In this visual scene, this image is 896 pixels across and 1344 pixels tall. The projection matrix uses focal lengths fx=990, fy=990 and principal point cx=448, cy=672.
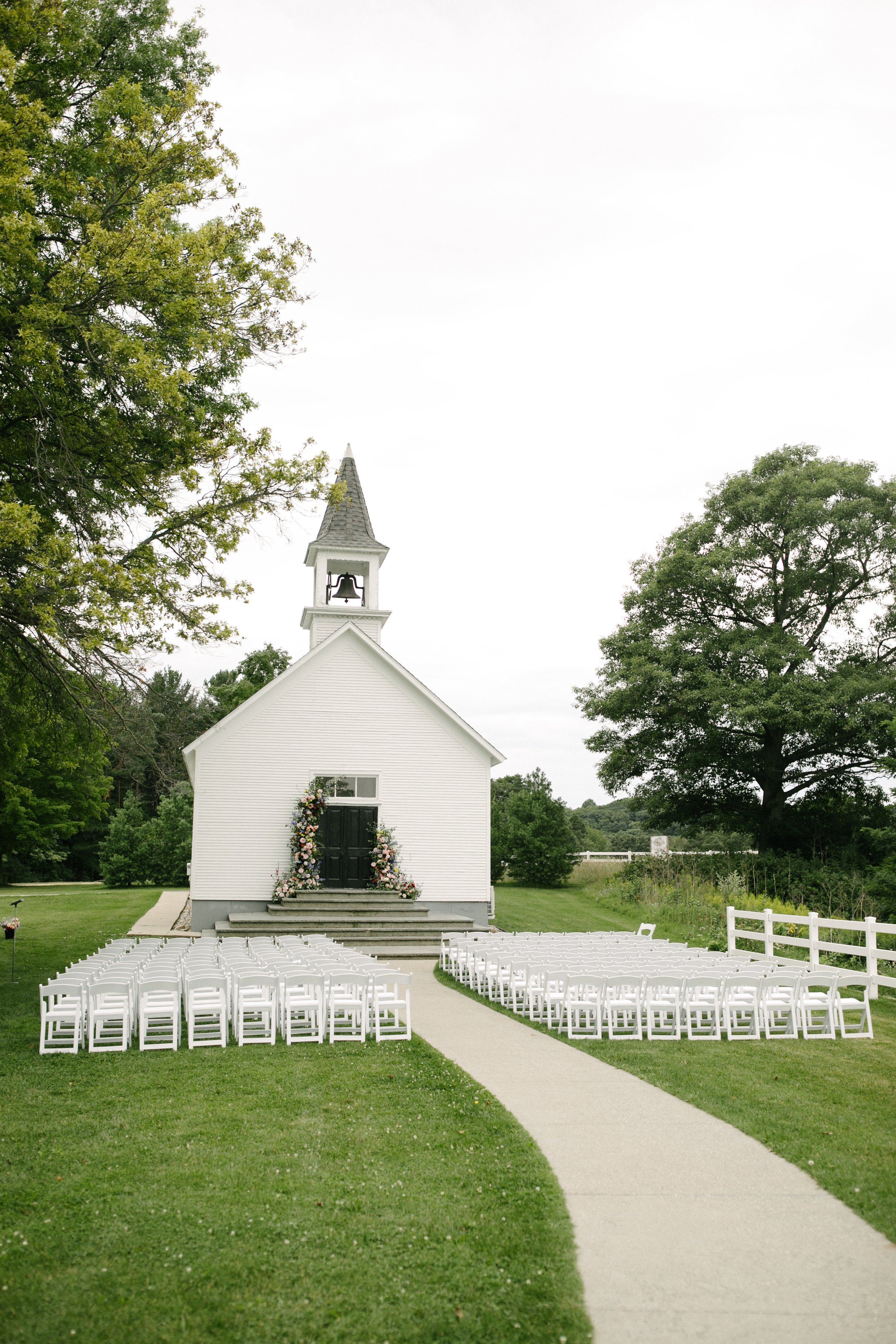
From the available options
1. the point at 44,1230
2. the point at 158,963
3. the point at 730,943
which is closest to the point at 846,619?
the point at 730,943

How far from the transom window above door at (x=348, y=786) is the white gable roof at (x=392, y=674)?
7.77ft

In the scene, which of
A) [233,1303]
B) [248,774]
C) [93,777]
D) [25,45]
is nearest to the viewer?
[233,1303]

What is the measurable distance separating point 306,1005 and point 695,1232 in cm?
640

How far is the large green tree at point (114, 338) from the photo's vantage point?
9.73m

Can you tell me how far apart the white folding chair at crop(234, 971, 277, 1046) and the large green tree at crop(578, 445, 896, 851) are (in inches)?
867

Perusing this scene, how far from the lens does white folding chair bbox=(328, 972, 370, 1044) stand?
11000 mm

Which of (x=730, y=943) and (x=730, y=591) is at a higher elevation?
(x=730, y=591)

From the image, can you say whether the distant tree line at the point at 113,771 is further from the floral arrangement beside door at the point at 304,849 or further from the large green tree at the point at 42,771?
the floral arrangement beside door at the point at 304,849

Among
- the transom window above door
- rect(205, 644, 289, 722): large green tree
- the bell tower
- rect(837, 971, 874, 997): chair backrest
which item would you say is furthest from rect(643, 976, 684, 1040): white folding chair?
rect(205, 644, 289, 722): large green tree

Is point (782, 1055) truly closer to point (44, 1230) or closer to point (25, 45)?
point (44, 1230)

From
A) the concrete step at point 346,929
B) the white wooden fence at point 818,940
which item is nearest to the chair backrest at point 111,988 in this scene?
the white wooden fence at point 818,940

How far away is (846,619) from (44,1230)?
110 ft

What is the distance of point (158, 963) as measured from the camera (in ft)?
39.2

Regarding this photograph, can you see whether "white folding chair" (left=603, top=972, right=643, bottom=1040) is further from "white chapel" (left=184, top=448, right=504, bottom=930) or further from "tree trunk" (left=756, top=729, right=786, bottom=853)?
"tree trunk" (left=756, top=729, right=786, bottom=853)
